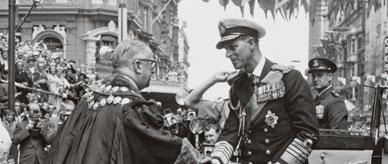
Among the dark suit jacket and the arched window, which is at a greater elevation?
the arched window

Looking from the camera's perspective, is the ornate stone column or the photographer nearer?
the photographer

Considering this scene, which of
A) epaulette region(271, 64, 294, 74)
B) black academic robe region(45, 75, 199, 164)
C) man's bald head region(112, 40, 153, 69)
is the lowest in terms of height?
black academic robe region(45, 75, 199, 164)

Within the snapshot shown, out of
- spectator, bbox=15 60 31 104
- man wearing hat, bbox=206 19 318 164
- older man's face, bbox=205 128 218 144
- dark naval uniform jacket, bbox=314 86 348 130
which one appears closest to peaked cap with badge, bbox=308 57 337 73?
dark naval uniform jacket, bbox=314 86 348 130

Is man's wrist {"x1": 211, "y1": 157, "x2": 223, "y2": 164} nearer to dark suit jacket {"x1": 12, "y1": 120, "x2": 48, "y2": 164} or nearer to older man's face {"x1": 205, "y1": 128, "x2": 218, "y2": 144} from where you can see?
older man's face {"x1": 205, "y1": 128, "x2": 218, "y2": 144}

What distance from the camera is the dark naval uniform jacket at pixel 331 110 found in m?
7.40

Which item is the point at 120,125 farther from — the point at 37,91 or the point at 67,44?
the point at 67,44

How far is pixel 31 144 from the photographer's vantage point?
14461 millimetres

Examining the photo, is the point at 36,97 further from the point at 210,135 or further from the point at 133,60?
the point at 133,60

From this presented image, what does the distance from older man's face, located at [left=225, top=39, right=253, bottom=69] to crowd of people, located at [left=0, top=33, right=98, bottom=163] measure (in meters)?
9.10

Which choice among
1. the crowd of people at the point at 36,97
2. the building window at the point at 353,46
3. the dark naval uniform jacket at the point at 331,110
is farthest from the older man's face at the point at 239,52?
the building window at the point at 353,46

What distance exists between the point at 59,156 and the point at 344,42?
2877 inches

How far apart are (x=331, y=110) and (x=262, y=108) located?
233 cm

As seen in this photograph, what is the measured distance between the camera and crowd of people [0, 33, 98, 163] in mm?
14461

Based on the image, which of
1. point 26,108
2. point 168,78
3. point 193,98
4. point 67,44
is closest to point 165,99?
point 168,78
